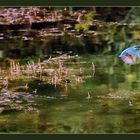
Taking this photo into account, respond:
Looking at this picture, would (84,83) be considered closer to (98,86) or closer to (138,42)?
(98,86)

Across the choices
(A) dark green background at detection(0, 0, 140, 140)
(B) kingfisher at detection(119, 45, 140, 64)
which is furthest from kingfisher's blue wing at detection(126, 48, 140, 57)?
(A) dark green background at detection(0, 0, 140, 140)

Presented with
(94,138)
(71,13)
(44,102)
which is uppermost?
(71,13)

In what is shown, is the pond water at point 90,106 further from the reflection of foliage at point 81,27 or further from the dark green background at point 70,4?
the reflection of foliage at point 81,27

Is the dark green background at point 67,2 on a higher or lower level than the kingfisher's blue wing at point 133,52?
higher

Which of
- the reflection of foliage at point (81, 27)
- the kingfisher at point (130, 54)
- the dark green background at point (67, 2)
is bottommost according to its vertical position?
the kingfisher at point (130, 54)

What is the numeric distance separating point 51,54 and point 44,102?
47cm

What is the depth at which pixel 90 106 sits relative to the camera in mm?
2965

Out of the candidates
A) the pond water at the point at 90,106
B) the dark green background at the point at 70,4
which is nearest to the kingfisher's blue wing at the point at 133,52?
the pond water at the point at 90,106

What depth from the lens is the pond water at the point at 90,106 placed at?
9.70 ft

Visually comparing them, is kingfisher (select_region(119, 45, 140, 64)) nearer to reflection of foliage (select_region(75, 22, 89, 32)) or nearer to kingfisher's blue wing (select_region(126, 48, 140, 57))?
kingfisher's blue wing (select_region(126, 48, 140, 57))

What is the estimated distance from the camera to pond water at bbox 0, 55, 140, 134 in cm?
296

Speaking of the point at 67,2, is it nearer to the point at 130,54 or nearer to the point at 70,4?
the point at 70,4

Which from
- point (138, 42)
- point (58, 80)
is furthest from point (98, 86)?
point (138, 42)

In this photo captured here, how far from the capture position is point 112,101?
2.97m
